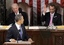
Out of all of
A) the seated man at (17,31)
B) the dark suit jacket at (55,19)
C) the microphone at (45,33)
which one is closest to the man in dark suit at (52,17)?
the dark suit jacket at (55,19)

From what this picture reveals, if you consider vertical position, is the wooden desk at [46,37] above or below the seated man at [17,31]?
below

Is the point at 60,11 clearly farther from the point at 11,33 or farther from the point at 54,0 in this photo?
the point at 11,33

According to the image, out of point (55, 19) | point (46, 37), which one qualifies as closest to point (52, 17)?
point (55, 19)

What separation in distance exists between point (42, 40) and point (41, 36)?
0.33ft

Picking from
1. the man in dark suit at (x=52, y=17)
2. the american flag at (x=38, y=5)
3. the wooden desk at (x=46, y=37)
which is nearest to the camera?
the wooden desk at (x=46, y=37)

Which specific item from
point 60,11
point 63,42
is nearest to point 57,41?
point 63,42

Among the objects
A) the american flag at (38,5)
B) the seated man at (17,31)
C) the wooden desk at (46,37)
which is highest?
the american flag at (38,5)

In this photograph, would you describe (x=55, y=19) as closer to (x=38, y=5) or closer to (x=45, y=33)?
(x=45, y=33)

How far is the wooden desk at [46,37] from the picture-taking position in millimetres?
7238

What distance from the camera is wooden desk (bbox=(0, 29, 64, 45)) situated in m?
7.24

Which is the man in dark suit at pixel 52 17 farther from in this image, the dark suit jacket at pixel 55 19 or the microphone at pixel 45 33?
the microphone at pixel 45 33

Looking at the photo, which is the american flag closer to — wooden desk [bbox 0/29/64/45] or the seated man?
wooden desk [bbox 0/29/64/45]

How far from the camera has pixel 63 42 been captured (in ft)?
23.7

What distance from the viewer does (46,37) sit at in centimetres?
732
